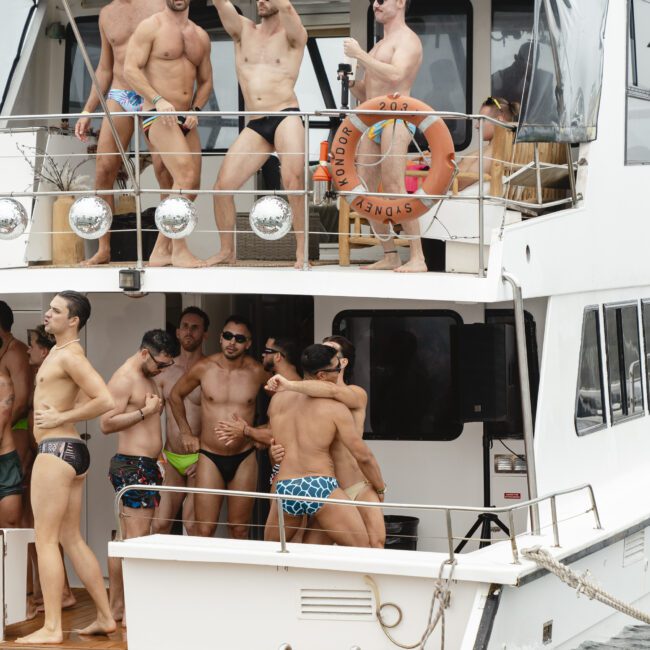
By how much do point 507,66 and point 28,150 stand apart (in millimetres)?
3595

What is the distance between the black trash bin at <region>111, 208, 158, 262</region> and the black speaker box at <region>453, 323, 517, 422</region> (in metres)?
3.04

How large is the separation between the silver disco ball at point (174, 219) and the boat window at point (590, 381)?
2728mm

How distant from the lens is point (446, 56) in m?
10.9

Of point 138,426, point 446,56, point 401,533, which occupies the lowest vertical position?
point 401,533

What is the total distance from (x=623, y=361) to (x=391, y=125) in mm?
2679

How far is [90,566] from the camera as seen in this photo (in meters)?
8.48

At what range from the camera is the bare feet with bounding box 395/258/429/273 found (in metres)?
8.84

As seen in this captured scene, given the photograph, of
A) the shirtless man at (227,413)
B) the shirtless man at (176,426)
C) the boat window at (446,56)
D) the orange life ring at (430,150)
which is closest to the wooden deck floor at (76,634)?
the shirtless man at (176,426)

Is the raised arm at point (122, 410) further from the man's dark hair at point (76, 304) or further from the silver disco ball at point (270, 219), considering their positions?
the silver disco ball at point (270, 219)

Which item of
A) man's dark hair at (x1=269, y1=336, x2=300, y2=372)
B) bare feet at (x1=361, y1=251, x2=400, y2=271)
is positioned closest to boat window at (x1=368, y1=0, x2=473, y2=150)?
bare feet at (x1=361, y1=251, x2=400, y2=271)

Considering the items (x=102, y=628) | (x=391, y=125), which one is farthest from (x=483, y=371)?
(x=102, y=628)

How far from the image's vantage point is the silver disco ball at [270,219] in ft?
28.2

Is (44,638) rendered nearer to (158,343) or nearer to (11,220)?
(158,343)

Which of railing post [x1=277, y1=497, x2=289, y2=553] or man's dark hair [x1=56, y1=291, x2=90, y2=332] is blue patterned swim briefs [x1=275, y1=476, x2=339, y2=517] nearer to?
railing post [x1=277, y1=497, x2=289, y2=553]
